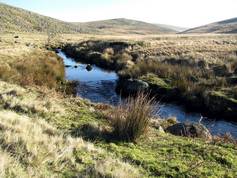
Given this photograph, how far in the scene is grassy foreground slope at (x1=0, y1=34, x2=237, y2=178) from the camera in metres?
6.06

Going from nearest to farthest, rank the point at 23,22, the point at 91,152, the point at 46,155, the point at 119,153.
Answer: the point at 46,155 < the point at 91,152 < the point at 119,153 < the point at 23,22

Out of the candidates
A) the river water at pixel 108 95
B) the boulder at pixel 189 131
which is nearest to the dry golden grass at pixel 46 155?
the river water at pixel 108 95

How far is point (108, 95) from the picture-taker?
2169 centimetres

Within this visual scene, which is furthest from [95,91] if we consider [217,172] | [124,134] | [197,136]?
[217,172]

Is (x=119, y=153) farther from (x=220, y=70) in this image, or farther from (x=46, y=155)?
(x=220, y=70)

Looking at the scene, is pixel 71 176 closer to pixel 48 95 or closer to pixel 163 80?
pixel 48 95

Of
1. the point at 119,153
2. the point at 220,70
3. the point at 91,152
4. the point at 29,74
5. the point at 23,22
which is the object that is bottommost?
the point at 220,70

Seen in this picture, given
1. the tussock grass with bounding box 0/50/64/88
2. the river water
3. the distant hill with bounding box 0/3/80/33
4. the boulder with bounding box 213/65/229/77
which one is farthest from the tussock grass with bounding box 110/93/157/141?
the distant hill with bounding box 0/3/80/33

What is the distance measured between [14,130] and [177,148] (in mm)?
3641

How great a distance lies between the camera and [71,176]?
5.87 meters

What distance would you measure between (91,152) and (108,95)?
1442 centimetres

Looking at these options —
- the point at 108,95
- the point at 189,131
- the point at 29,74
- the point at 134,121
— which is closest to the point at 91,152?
the point at 134,121

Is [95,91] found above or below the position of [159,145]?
below

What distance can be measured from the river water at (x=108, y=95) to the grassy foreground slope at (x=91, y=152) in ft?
7.57
